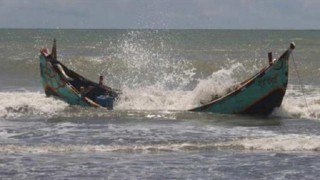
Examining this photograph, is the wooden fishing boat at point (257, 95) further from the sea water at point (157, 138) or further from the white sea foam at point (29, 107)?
the white sea foam at point (29, 107)

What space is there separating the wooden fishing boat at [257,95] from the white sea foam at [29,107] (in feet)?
13.3

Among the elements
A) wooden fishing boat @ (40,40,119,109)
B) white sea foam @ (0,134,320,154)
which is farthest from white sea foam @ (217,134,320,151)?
wooden fishing boat @ (40,40,119,109)

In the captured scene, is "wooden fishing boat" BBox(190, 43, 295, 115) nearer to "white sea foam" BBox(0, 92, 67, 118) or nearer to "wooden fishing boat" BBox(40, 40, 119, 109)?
"wooden fishing boat" BBox(40, 40, 119, 109)

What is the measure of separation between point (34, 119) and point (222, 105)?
4909 mm

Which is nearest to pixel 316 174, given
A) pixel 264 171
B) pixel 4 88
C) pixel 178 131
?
pixel 264 171

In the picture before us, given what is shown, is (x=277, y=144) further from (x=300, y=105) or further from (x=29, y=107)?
(x=29, y=107)

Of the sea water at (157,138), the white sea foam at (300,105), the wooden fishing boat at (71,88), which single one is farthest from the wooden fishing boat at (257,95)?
the wooden fishing boat at (71,88)

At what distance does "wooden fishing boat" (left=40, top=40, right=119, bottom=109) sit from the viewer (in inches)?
771

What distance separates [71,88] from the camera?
20172mm

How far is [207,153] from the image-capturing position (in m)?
12.7

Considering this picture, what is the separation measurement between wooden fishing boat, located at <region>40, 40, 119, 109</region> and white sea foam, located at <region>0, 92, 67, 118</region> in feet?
1.07

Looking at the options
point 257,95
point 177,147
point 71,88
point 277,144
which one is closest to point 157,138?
point 177,147

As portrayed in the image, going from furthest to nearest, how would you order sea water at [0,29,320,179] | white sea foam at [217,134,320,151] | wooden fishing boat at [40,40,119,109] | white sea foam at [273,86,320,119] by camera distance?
wooden fishing boat at [40,40,119,109] < white sea foam at [273,86,320,119] < white sea foam at [217,134,320,151] < sea water at [0,29,320,179]

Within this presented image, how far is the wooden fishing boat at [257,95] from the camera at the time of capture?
59.0 feet
